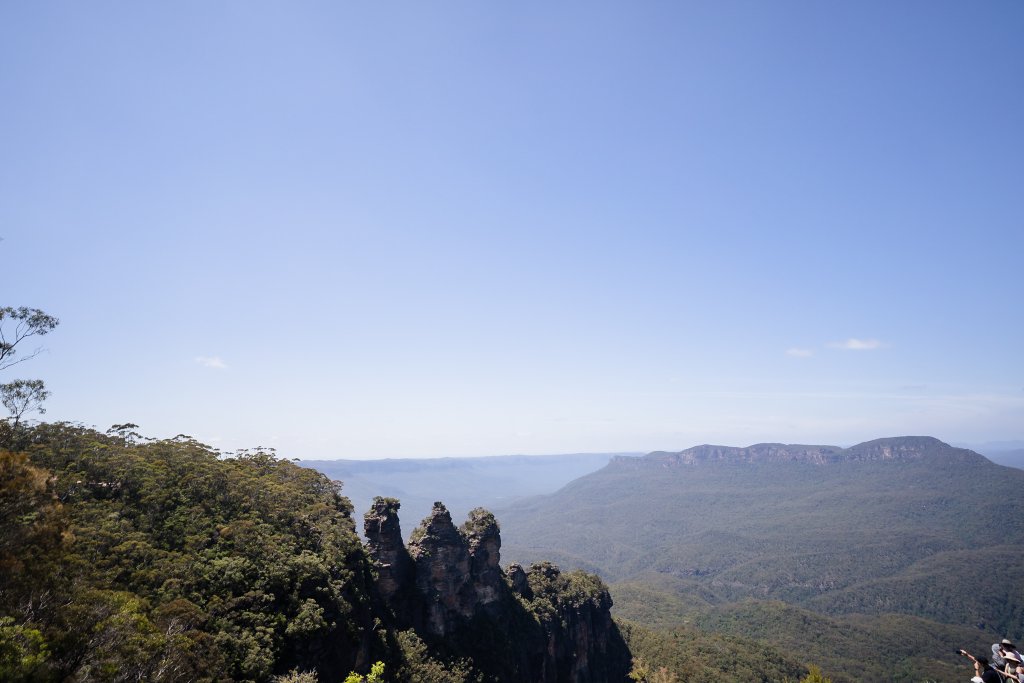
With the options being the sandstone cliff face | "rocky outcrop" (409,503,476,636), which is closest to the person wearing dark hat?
the sandstone cliff face

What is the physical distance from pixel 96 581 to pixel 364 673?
19818 millimetres

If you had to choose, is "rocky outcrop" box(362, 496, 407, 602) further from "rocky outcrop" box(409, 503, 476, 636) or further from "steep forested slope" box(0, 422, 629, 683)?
"rocky outcrop" box(409, 503, 476, 636)

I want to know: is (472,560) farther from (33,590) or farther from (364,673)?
(33,590)

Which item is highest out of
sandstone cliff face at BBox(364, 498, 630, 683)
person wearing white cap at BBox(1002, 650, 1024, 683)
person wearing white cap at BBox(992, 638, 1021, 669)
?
person wearing white cap at BBox(1002, 650, 1024, 683)

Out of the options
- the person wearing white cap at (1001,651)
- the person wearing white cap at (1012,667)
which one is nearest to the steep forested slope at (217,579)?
the person wearing white cap at (1012,667)

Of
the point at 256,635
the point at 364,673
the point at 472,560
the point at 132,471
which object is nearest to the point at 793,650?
the point at 472,560

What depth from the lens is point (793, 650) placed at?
118 m

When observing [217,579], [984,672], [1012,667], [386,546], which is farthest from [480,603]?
[1012,667]

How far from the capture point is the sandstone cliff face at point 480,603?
47.2m

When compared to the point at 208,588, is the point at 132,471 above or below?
above

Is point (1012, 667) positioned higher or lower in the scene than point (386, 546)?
higher

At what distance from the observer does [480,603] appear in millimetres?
53875

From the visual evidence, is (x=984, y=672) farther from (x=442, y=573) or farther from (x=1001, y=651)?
(x=442, y=573)

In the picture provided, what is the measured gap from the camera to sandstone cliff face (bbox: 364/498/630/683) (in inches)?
1858
